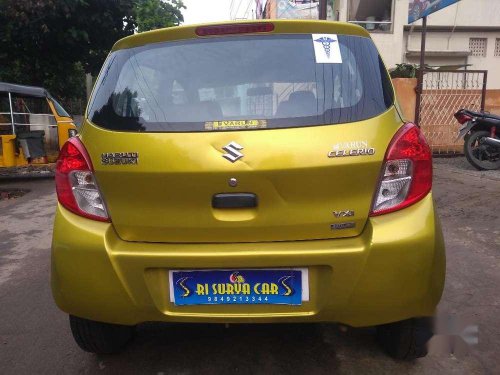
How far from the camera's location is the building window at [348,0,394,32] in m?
16.8

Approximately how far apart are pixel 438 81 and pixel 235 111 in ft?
32.0

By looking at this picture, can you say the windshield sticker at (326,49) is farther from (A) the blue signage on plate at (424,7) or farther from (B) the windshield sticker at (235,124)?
(A) the blue signage on plate at (424,7)

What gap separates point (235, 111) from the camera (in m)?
2.03

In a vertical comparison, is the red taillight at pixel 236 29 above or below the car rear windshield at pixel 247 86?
above

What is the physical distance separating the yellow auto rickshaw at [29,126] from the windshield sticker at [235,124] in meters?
7.39

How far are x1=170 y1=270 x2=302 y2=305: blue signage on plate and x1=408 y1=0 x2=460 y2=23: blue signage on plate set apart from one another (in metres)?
7.47

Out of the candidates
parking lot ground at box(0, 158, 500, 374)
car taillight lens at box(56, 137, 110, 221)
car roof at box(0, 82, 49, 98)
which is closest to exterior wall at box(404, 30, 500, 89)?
car roof at box(0, 82, 49, 98)

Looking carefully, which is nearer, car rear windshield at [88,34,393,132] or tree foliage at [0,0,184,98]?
car rear windshield at [88,34,393,132]

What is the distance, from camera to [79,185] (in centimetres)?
211

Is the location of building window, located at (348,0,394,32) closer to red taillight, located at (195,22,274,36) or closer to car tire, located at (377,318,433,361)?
red taillight, located at (195,22,274,36)

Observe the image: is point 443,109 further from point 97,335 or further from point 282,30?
point 97,335

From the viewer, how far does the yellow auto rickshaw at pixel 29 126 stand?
8.38m

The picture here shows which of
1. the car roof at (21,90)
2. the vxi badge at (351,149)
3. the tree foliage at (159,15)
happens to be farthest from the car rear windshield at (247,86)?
the tree foliage at (159,15)

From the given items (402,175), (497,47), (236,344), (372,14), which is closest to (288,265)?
(402,175)
